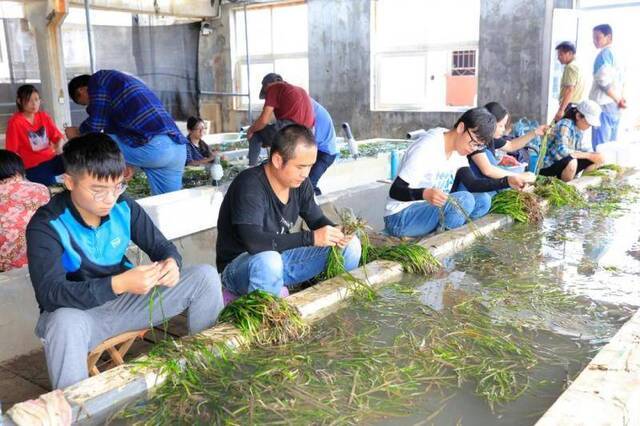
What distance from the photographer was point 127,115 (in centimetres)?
473

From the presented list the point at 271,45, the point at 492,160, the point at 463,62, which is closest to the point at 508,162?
the point at 492,160

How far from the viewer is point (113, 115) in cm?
475

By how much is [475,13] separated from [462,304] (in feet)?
34.1

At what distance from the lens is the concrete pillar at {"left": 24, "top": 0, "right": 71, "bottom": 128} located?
10.1 metres

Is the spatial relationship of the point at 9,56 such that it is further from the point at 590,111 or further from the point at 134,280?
the point at 134,280

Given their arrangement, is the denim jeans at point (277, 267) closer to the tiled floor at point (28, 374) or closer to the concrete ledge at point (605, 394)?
the tiled floor at point (28, 374)

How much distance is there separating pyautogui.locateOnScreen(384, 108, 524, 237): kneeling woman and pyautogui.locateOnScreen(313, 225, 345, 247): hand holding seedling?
3.91ft

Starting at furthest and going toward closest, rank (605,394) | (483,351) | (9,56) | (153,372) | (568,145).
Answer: (9,56), (568,145), (483,351), (153,372), (605,394)

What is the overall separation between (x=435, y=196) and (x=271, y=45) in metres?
12.1

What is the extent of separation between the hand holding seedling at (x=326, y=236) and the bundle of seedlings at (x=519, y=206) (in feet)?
7.38

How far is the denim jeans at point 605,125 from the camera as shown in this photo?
8.22m

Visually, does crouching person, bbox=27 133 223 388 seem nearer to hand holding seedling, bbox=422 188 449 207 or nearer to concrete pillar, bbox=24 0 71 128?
hand holding seedling, bbox=422 188 449 207

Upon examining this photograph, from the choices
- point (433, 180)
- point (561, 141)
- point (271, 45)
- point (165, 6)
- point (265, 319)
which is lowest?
point (265, 319)

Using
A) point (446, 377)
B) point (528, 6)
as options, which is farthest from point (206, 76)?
point (446, 377)
